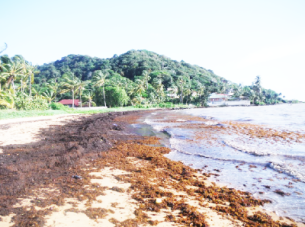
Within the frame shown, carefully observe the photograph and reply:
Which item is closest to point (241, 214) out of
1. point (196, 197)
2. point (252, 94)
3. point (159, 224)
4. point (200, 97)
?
point (196, 197)

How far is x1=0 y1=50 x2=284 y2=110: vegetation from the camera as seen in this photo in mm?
37594

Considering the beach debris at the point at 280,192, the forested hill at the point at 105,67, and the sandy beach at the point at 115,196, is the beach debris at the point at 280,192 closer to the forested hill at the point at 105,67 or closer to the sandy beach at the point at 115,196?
the sandy beach at the point at 115,196

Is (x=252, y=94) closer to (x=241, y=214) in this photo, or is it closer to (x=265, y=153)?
(x=265, y=153)

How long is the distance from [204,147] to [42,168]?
774cm

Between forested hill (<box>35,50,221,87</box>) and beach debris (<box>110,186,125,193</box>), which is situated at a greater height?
forested hill (<box>35,50,221,87</box>)

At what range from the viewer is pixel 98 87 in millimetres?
65562

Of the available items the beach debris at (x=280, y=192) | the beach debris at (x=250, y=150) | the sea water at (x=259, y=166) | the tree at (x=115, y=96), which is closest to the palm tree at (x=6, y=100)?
the tree at (x=115, y=96)

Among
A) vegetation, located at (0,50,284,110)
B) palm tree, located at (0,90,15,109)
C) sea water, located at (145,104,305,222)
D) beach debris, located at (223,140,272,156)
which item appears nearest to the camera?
sea water, located at (145,104,305,222)

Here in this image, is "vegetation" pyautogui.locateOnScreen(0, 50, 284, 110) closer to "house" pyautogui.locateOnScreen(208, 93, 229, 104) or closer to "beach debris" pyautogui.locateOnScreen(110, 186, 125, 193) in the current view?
"house" pyautogui.locateOnScreen(208, 93, 229, 104)

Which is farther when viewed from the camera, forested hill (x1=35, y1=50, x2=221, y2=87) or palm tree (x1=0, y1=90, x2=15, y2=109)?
forested hill (x1=35, y1=50, x2=221, y2=87)

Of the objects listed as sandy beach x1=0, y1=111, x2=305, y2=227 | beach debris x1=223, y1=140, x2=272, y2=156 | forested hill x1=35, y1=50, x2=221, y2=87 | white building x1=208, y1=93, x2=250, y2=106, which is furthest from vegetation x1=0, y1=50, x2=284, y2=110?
beach debris x1=223, y1=140, x2=272, y2=156

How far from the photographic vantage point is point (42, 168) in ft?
21.3

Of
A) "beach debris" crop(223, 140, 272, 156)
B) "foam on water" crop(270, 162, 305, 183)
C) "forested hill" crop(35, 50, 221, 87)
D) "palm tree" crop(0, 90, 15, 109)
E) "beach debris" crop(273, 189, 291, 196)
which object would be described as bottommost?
"beach debris" crop(223, 140, 272, 156)

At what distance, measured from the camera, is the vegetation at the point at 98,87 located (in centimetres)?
3759
